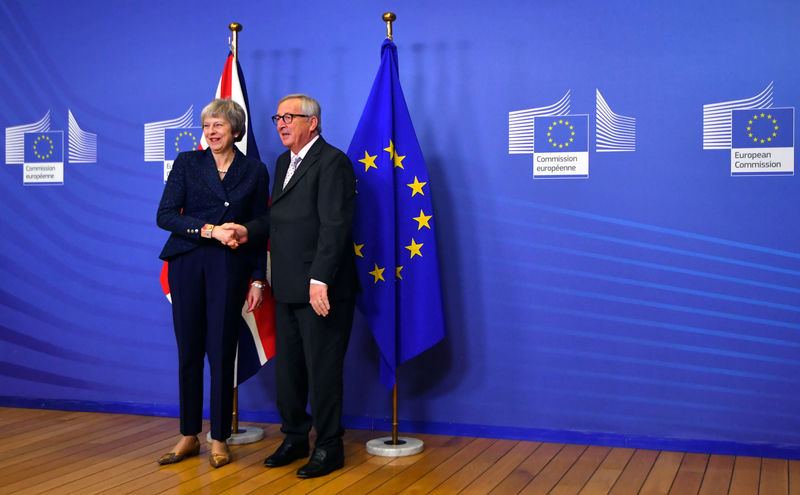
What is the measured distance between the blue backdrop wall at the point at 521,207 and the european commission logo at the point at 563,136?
0.5 inches

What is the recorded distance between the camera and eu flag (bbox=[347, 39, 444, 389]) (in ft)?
11.7

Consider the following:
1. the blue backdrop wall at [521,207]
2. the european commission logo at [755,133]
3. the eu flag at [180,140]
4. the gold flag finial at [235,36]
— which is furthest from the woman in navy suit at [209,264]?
the european commission logo at [755,133]

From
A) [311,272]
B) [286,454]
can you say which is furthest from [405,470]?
[311,272]

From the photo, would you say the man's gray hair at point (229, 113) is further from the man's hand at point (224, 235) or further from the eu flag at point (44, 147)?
the eu flag at point (44, 147)

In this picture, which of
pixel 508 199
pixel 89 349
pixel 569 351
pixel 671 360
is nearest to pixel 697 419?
pixel 671 360

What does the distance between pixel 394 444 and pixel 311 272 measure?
3.22 ft

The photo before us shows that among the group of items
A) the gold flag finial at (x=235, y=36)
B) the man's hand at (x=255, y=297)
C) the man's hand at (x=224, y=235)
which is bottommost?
the man's hand at (x=255, y=297)

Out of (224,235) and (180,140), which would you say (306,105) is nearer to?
(224,235)

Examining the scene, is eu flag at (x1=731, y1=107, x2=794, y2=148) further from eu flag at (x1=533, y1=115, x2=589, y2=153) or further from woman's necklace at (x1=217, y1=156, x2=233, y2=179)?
woman's necklace at (x1=217, y1=156, x2=233, y2=179)

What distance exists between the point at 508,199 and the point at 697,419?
1.36 meters

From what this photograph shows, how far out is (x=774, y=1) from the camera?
346 cm

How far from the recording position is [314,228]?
3240mm

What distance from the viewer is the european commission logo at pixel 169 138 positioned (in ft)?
14.2

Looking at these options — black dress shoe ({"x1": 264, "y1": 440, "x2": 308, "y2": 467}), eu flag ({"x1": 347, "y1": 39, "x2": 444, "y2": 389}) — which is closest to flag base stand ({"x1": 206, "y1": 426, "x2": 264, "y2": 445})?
black dress shoe ({"x1": 264, "y1": 440, "x2": 308, "y2": 467})
